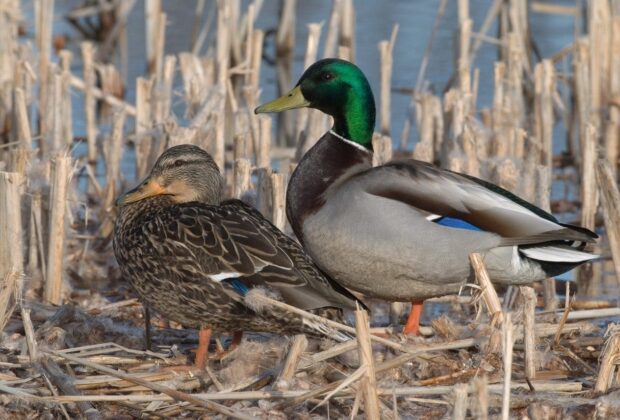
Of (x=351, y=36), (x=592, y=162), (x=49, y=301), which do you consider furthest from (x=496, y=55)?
(x=49, y=301)

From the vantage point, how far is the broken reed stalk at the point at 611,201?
210 inches

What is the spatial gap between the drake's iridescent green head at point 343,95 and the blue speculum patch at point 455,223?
664 millimetres

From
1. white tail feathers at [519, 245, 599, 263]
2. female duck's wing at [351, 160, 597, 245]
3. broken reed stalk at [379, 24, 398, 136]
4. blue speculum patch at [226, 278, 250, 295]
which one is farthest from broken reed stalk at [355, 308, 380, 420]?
broken reed stalk at [379, 24, 398, 136]

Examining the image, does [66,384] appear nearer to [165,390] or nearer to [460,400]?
[165,390]

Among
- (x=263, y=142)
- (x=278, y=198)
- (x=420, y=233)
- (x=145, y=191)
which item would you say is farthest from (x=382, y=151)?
(x=145, y=191)

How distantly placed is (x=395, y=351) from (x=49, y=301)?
1930 millimetres

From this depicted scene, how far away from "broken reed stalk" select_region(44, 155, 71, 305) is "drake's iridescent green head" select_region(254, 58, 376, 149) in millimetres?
968

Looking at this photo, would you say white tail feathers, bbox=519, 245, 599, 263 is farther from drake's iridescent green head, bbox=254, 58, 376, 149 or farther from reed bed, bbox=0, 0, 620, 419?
drake's iridescent green head, bbox=254, 58, 376, 149

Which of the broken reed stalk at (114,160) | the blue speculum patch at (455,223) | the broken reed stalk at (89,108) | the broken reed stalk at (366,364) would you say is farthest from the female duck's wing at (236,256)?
the broken reed stalk at (89,108)

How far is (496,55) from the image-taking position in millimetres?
12617

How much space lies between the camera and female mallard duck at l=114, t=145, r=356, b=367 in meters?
4.85

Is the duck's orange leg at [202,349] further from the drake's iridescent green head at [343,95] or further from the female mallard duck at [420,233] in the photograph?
the drake's iridescent green head at [343,95]

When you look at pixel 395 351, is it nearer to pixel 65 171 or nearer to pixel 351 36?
pixel 65 171

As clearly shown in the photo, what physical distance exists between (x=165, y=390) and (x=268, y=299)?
0.50 meters
